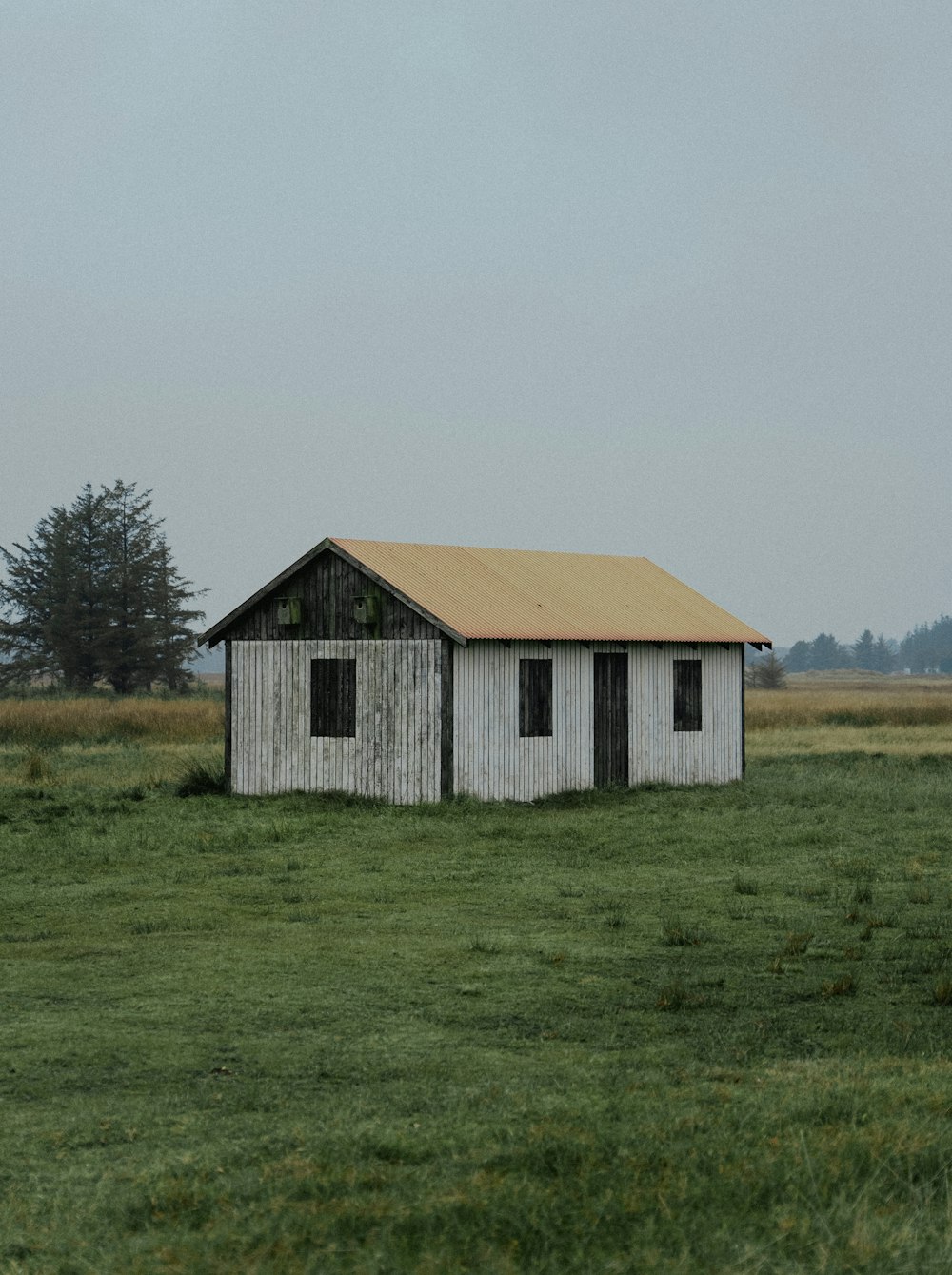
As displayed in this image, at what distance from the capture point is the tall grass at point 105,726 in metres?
38.6

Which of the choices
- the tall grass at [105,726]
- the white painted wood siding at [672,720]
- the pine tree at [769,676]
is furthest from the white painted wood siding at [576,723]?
the pine tree at [769,676]

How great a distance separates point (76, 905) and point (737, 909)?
Result: 6.52 meters

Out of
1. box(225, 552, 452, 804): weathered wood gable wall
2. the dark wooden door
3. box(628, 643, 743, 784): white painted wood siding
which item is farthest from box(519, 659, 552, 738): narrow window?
box(628, 643, 743, 784): white painted wood siding

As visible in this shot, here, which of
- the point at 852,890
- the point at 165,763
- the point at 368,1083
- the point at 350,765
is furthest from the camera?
the point at 165,763

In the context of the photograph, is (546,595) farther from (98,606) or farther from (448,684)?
(98,606)

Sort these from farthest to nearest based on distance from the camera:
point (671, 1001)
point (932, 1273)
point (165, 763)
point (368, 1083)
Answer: point (165, 763)
point (671, 1001)
point (368, 1083)
point (932, 1273)

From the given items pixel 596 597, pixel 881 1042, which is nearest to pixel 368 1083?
pixel 881 1042

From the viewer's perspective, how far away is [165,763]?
32219 mm

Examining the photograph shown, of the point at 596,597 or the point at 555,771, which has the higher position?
the point at 596,597

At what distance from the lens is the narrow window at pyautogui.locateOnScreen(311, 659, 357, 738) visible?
82.5 ft

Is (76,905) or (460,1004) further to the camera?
(76,905)

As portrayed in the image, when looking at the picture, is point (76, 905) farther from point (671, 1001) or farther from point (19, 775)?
point (19, 775)

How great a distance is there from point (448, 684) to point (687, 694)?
6.42 meters

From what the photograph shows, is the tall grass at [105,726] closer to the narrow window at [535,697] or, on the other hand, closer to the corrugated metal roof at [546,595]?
the corrugated metal roof at [546,595]
